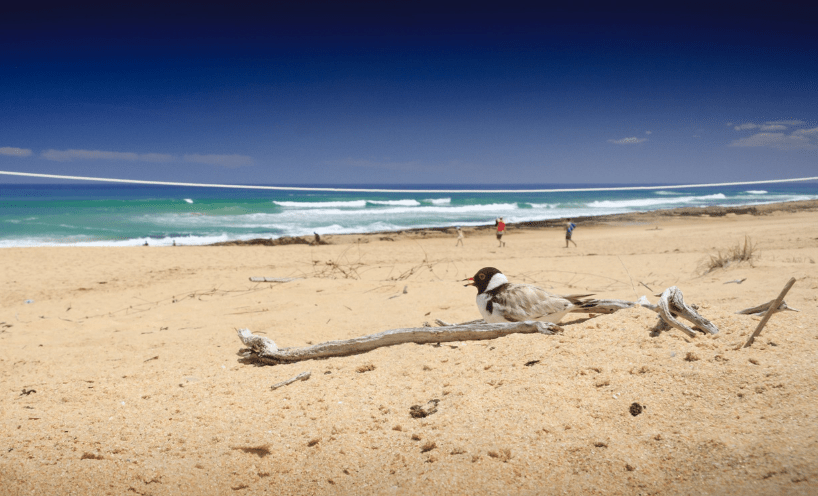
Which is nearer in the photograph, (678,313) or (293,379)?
(678,313)

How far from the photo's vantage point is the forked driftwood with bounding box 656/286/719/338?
2.74 m

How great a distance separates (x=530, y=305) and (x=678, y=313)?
0.95 metres

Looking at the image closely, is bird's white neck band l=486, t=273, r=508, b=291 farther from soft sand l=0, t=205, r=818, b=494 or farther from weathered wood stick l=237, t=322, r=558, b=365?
soft sand l=0, t=205, r=818, b=494

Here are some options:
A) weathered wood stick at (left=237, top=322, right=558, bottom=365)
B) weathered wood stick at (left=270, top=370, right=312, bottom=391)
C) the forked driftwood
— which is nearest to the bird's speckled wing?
weathered wood stick at (left=237, top=322, right=558, bottom=365)

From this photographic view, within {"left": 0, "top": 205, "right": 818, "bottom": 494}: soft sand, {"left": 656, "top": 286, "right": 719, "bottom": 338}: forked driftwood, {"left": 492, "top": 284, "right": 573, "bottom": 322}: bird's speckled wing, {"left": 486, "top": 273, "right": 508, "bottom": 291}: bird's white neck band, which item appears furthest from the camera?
{"left": 486, "top": 273, "right": 508, "bottom": 291}: bird's white neck band

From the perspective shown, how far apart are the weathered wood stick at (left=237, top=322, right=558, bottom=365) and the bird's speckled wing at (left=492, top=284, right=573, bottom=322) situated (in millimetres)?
167

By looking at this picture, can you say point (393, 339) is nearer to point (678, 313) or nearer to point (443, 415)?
point (443, 415)

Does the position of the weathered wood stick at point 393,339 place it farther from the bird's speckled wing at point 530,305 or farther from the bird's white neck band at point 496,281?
the bird's white neck band at point 496,281

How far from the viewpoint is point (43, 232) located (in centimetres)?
2442

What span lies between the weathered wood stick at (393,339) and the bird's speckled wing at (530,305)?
167mm

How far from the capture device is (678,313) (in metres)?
2.91

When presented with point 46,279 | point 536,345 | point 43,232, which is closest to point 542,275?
point 536,345

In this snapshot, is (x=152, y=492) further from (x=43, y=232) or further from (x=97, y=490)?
(x=43, y=232)

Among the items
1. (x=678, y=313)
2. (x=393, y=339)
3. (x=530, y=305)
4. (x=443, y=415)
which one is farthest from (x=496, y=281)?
(x=443, y=415)
